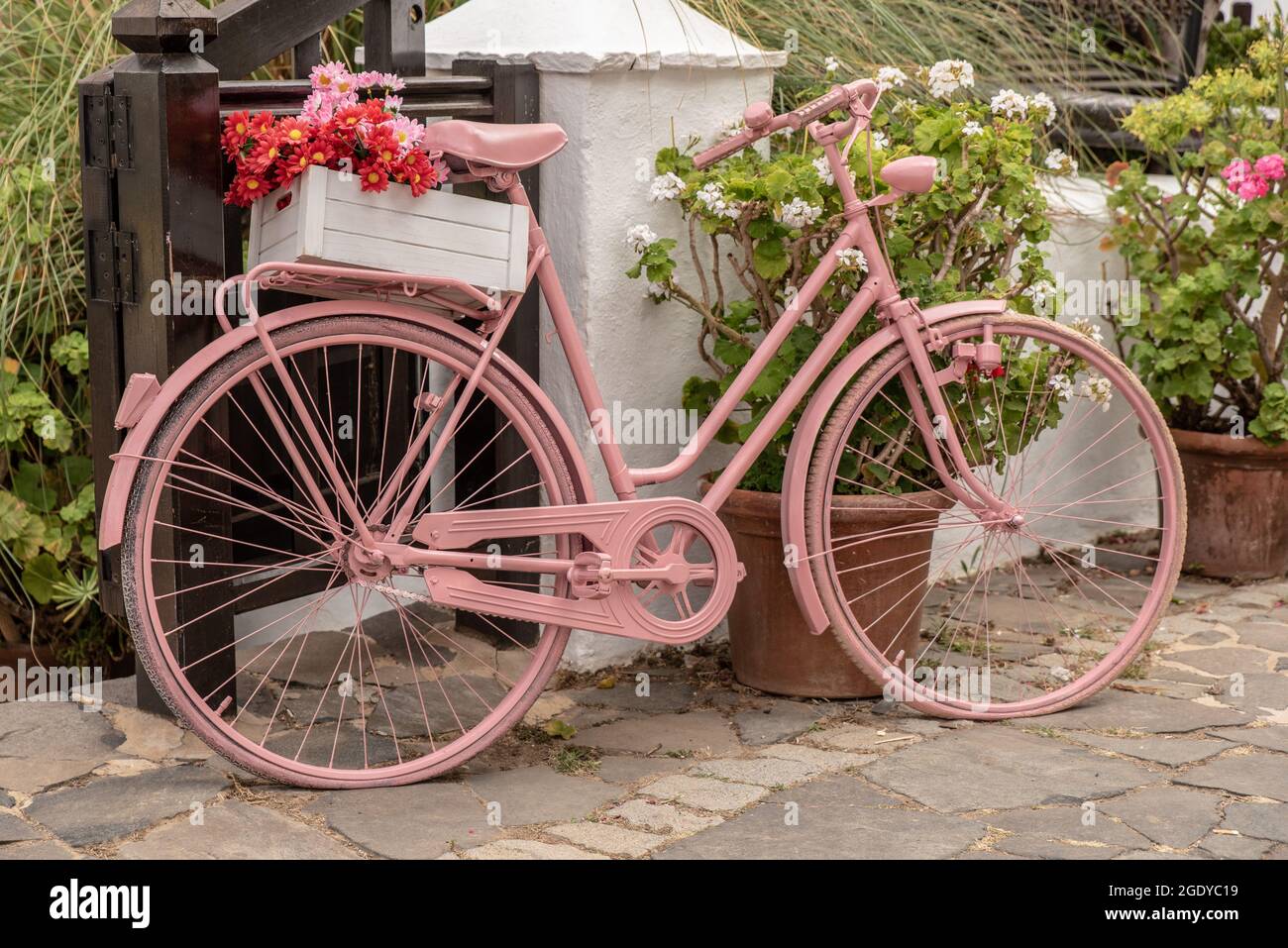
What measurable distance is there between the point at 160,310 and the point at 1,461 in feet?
3.50

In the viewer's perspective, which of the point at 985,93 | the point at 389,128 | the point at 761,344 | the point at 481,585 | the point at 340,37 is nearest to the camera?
the point at 389,128

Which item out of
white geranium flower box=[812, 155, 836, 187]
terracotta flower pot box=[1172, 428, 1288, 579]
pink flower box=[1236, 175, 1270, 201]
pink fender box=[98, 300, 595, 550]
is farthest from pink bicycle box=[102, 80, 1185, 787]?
pink flower box=[1236, 175, 1270, 201]

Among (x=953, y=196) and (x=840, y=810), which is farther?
(x=953, y=196)

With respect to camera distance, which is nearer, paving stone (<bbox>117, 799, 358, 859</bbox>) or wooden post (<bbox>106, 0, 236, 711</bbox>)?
paving stone (<bbox>117, 799, 358, 859</bbox>)

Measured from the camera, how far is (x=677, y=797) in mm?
3266

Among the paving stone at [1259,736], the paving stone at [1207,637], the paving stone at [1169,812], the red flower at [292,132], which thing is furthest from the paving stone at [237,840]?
the paving stone at [1207,637]

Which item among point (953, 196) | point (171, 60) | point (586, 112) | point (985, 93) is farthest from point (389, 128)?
Answer: point (985, 93)

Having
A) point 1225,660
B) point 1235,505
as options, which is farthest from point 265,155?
point 1235,505

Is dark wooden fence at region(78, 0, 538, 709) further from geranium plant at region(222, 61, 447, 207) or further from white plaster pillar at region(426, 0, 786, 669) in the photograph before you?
white plaster pillar at region(426, 0, 786, 669)

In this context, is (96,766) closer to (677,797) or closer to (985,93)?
(677,797)

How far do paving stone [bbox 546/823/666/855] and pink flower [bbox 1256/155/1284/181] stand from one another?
3017 mm

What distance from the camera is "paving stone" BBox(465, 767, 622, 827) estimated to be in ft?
10.4

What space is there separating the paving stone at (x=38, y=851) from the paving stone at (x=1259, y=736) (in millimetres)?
2526

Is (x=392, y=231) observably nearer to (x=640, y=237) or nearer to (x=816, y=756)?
(x=640, y=237)
